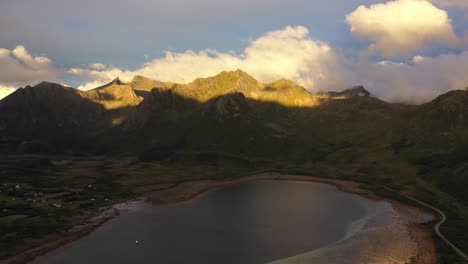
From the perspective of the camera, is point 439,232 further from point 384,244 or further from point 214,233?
point 214,233

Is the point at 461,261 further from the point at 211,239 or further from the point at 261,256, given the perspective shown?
the point at 211,239

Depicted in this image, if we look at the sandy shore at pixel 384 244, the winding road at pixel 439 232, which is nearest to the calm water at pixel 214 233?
the sandy shore at pixel 384 244

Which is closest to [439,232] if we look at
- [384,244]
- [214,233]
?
[384,244]

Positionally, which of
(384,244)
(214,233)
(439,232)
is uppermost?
(214,233)

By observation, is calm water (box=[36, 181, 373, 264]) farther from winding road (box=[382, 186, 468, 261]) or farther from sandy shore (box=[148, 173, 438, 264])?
winding road (box=[382, 186, 468, 261])

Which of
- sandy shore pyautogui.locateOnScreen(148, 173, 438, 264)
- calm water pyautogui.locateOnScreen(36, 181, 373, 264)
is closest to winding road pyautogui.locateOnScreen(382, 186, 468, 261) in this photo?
sandy shore pyautogui.locateOnScreen(148, 173, 438, 264)

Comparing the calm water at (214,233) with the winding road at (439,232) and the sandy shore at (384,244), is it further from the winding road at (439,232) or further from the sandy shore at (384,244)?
the winding road at (439,232)

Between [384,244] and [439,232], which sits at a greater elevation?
[439,232]

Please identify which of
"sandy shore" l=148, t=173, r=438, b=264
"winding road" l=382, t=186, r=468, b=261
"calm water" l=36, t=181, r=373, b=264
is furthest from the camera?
"calm water" l=36, t=181, r=373, b=264
